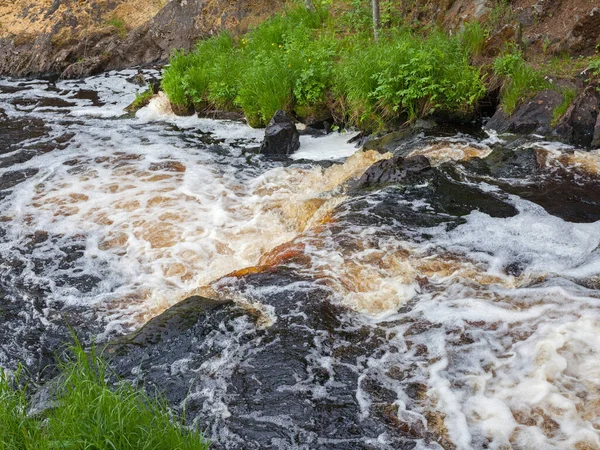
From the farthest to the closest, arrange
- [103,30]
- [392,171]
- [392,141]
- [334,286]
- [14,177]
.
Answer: [103,30]
[14,177]
[392,141]
[392,171]
[334,286]

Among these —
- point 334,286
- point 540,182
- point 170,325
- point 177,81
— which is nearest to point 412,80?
point 540,182

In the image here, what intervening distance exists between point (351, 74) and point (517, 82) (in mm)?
2598

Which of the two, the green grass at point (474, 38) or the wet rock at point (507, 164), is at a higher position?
the green grass at point (474, 38)

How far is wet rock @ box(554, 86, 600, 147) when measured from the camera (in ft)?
24.9

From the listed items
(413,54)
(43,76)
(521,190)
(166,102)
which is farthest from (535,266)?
(43,76)

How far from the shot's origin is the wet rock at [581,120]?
759 cm

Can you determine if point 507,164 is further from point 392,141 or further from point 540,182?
point 392,141

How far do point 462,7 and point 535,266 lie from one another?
7.36 metres

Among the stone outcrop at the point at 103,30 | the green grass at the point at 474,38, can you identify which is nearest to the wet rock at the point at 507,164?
the green grass at the point at 474,38

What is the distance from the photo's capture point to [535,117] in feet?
26.9

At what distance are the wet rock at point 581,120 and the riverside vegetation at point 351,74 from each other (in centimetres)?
23

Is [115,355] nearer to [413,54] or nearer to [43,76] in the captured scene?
[413,54]

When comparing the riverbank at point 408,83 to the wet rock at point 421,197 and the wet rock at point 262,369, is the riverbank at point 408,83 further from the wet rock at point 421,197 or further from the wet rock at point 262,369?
the wet rock at point 262,369

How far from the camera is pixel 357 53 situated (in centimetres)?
1017
